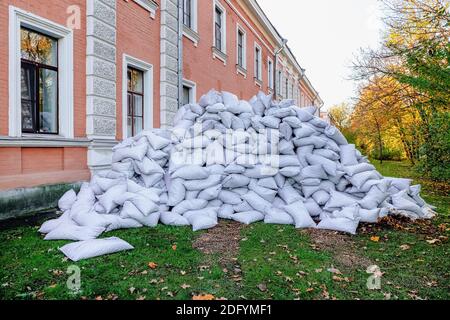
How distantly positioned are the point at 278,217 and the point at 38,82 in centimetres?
409

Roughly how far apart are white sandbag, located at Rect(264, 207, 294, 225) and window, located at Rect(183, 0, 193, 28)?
6.68 m

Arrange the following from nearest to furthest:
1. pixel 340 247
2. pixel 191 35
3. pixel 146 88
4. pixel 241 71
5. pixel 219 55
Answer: pixel 340 247, pixel 146 88, pixel 191 35, pixel 219 55, pixel 241 71

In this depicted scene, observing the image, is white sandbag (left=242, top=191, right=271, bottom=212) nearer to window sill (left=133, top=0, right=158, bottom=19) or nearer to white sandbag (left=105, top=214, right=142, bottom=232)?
white sandbag (left=105, top=214, right=142, bottom=232)

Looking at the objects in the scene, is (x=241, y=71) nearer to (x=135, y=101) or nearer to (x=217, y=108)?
(x=135, y=101)

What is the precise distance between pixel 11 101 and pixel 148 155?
6.51 ft

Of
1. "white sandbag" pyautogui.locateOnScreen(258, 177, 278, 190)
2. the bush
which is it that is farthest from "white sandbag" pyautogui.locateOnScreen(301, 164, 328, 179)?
the bush

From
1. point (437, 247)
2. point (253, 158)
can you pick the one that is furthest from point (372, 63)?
point (437, 247)

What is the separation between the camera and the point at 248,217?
4727 millimetres

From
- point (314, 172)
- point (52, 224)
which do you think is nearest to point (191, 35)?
point (314, 172)

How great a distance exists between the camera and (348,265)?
10.2 feet

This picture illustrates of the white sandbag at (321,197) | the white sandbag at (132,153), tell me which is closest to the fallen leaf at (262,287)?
the white sandbag at (321,197)

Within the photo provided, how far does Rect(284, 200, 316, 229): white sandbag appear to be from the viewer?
14.7 ft

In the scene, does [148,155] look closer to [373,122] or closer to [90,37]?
[90,37]

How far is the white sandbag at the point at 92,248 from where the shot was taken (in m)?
3.18
